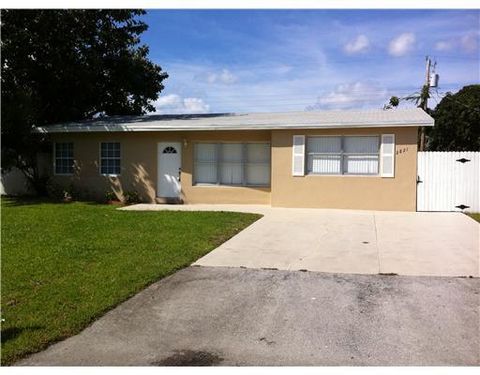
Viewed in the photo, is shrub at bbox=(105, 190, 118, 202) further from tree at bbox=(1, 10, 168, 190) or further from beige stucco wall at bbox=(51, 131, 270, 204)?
tree at bbox=(1, 10, 168, 190)

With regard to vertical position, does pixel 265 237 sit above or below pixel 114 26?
below

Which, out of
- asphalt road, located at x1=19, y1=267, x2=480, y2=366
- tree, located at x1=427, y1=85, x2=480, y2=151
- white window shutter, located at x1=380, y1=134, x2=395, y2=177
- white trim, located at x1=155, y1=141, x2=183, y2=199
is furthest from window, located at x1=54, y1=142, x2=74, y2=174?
tree, located at x1=427, y1=85, x2=480, y2=151

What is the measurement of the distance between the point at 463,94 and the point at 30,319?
38667 mm

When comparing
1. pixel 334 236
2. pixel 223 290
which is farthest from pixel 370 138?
pixel 223 290

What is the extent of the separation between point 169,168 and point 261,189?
10.5ft

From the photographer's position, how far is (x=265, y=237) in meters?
10.4

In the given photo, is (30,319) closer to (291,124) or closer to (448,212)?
(291,124)

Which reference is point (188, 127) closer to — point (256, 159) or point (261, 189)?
point (256, 159)

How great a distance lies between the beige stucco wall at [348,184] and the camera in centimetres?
1468

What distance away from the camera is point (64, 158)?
18.7 metres

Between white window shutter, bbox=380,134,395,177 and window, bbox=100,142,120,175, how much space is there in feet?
28.6

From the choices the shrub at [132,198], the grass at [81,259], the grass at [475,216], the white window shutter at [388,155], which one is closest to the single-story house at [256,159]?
the white window shutter at [388,155]

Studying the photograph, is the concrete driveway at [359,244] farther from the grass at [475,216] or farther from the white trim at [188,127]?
the white trim at [188,127]

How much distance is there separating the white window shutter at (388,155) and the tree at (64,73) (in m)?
9.28
